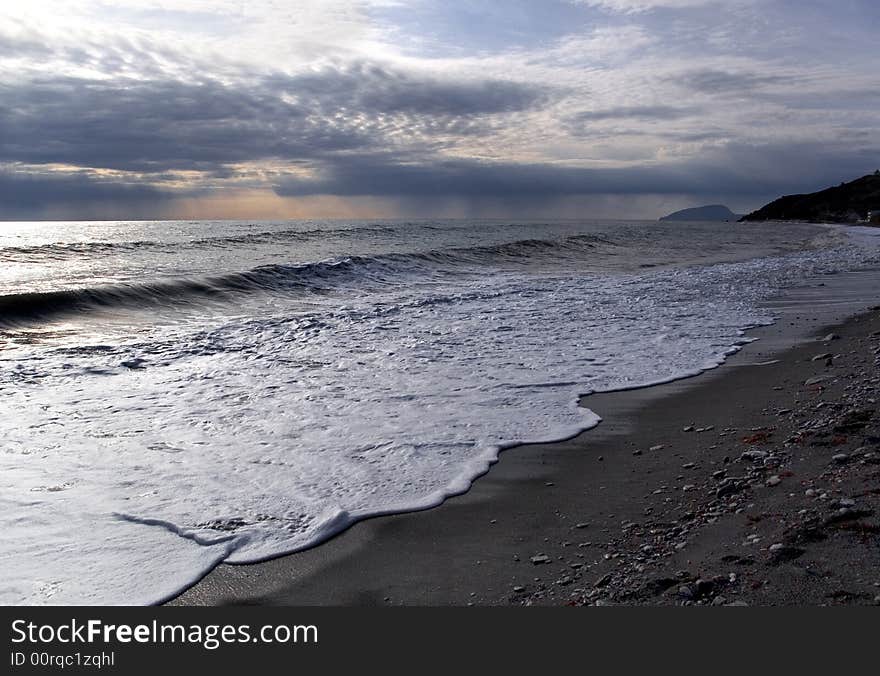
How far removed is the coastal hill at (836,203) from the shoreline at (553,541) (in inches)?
3391

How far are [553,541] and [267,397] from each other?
4.04 meters

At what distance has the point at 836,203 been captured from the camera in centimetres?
9281

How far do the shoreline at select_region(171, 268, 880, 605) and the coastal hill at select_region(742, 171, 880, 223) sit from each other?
3391 inches

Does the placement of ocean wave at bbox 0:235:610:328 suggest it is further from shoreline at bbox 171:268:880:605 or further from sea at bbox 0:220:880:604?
shoreline at bbox 171:268:880:605

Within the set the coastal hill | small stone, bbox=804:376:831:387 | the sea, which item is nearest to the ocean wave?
the sea

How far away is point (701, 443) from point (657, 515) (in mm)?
1494

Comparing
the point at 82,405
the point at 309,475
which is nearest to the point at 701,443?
the point at 309,475

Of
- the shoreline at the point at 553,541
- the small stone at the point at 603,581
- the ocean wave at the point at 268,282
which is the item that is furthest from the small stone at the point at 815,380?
the ocean wave at the point at 268,282

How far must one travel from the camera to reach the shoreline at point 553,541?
3.12 m

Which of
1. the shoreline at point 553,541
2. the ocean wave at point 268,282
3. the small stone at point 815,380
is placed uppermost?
the ocean wave at point 268,282

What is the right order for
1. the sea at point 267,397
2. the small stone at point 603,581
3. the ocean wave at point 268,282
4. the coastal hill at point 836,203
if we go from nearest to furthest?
1. the small stone at point 603,581
2. the sea at point 267,397
3. the ocean wave at point 268,282
4. the coastal hill at point 836,203

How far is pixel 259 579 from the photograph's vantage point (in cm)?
344

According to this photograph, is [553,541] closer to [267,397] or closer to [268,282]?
[267,397]

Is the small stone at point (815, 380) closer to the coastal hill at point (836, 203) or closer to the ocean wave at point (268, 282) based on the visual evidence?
the ocean wave at point (268, 282)
